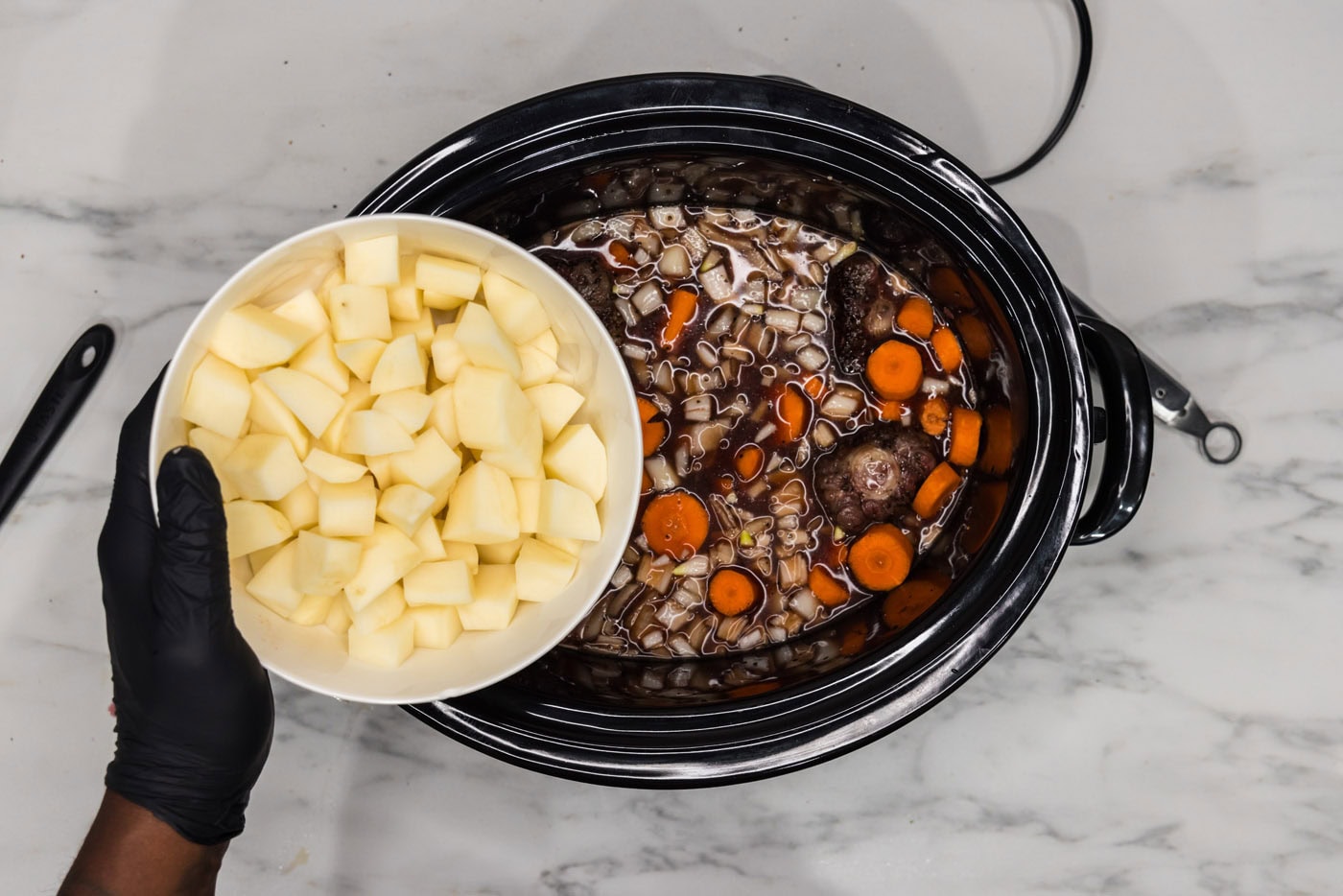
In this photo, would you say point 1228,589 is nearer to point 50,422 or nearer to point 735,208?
point 735,208

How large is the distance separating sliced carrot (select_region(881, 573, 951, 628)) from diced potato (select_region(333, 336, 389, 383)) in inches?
30.8

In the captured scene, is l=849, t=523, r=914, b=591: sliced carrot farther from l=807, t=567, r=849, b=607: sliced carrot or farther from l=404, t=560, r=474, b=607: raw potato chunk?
l=404, t=560, r=474, b=607: raw potato chunk

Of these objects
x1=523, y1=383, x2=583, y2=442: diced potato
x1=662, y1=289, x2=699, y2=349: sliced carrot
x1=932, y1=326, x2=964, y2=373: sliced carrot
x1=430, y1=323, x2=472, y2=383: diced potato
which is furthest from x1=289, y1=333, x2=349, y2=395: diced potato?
x1=932, y1=326, x2=964, y2=373: sliced carrot

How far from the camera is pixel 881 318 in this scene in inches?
53.8

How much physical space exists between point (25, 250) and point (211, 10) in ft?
1.61

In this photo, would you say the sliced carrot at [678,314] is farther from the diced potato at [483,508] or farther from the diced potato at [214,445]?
the diced potato at [214,445]

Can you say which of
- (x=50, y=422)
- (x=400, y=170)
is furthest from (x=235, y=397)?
(x=50, y=422)

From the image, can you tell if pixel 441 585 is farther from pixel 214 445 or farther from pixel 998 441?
pixel 998 441

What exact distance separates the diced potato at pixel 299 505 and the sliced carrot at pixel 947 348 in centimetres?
89

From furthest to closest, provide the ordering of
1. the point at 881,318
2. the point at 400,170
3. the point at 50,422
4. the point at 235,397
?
the point at 50,422 → the point at 881,318 → the point at 400,170 → the point at 235,397

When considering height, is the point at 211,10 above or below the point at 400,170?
above

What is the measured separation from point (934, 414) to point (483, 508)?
708mm

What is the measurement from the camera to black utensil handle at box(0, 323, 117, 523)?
4.83 ft

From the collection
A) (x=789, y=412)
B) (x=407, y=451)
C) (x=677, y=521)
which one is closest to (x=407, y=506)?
(x=407, y=451)
